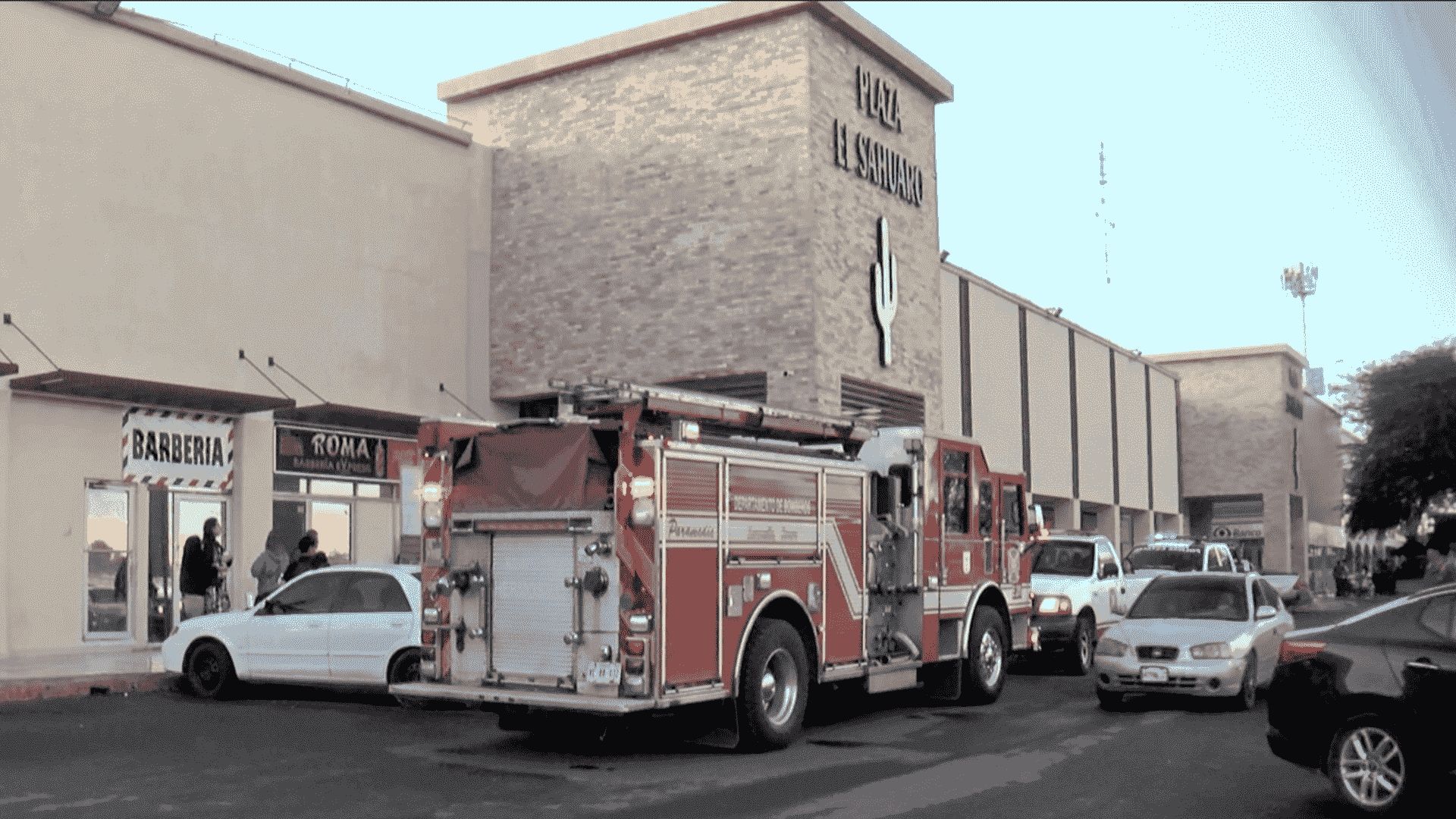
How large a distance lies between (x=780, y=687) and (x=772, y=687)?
12 centimetres

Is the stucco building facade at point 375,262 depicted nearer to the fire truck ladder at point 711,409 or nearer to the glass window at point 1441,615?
the fire truck ladder at point 711,409

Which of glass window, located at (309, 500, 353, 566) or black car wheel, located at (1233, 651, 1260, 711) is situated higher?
glass window, located at (309, 500, 353, 566)

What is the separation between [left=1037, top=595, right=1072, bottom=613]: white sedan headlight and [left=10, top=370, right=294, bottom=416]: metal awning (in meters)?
11.6

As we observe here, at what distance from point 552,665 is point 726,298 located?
16.7m

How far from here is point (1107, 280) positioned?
65750 millimetres

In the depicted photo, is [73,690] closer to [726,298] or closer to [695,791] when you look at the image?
[695,791]

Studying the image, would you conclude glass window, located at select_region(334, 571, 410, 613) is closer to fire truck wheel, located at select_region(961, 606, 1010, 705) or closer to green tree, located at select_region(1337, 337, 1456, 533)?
fire truck wheel, located at select_region(961, 606, 1010, 705)

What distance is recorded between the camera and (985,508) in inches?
649

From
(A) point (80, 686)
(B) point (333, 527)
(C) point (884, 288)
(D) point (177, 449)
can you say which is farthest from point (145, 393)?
(C) point (884, 288)

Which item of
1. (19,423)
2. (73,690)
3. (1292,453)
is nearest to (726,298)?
(19,423)

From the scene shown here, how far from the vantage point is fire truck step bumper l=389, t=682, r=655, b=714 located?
1083 cm

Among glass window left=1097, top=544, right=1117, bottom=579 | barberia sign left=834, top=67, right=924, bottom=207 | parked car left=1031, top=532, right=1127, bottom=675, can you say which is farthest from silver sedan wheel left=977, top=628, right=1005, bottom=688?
barberia sign left=834, top=67, right=924, bottom=207

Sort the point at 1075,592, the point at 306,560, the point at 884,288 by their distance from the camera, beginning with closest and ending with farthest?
the point at 306,560 → the point at 1075,592 → the point at 884,288

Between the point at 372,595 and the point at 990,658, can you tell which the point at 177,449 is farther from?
the point at 990,658
